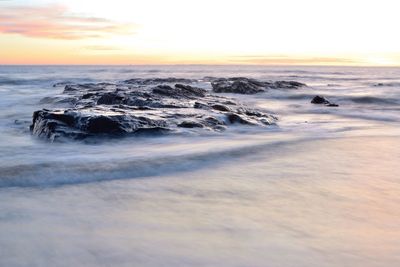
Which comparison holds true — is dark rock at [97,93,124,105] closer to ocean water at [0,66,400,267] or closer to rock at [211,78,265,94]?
ocean water at [0,66,400,267]

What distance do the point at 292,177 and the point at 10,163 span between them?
2.60 m

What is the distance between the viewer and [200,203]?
2852 millimetres

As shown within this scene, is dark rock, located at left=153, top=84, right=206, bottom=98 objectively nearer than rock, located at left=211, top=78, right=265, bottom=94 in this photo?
Yes

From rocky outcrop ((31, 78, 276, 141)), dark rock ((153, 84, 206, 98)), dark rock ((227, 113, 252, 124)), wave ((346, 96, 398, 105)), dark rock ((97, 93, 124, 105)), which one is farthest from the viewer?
wave ((346, 96, 398, 105))

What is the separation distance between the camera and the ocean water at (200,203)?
6.74ft

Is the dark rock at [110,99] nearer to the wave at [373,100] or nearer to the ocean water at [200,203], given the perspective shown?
the ocean water at [200,203]

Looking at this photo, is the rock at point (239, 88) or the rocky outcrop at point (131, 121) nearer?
the rocky outcrop at point (131, 121)

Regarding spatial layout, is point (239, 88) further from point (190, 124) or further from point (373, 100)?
point (190, 124)

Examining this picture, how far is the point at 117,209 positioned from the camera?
8.98 feet

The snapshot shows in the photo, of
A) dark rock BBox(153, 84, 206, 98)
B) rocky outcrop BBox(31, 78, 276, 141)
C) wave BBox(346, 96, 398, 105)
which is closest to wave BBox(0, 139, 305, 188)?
rocky outcrop BBox(31, 78, 276, 141)

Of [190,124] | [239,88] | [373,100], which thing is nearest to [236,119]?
[190,124]

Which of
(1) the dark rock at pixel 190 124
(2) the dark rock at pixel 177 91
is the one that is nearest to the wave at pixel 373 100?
(2) the dark rock at pixel 177 91

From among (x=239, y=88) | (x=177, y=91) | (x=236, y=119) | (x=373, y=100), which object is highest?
(x=177, y=91)

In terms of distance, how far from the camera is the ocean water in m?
2.05
